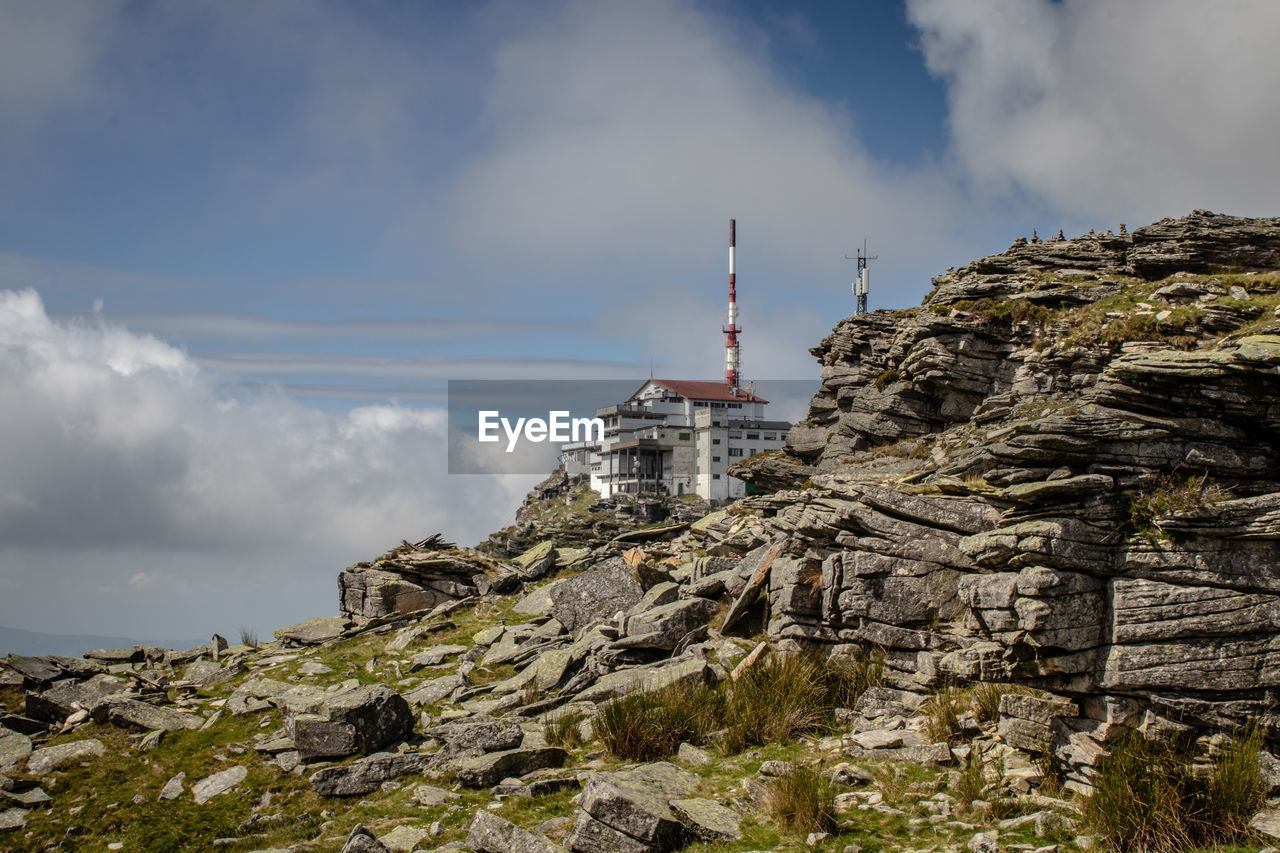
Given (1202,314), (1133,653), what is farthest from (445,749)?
(1202,314)

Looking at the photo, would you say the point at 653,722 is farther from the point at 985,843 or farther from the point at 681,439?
the point at 681,439

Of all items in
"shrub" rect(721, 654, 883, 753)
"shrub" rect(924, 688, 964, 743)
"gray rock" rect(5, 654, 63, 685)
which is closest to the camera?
"shrub" rect(924, 688, 964, 743)

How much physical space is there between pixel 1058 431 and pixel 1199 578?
2.84 metres

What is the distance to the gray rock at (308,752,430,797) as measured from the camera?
577 inches

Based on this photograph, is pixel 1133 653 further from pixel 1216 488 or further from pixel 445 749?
pixel 445 749

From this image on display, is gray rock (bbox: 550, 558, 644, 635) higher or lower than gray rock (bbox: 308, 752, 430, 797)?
higher

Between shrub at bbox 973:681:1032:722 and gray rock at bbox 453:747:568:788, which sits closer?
shrub at bbox 973:681:1032:722

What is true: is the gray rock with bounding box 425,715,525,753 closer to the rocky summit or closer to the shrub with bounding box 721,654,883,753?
the rocky summit

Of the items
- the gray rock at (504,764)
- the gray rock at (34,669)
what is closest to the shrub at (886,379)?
the gray rock at (504,764)

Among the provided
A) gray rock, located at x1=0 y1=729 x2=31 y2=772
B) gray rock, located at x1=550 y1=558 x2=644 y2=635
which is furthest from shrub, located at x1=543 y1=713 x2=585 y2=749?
gray rock, located at x1=0 y1=729 x2=31 y2=772

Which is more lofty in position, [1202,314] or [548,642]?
[1202,314]

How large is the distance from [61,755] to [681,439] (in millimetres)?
97464

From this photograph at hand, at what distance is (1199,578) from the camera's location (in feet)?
40.2

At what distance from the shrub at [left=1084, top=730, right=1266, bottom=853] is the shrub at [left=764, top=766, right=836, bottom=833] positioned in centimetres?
304
